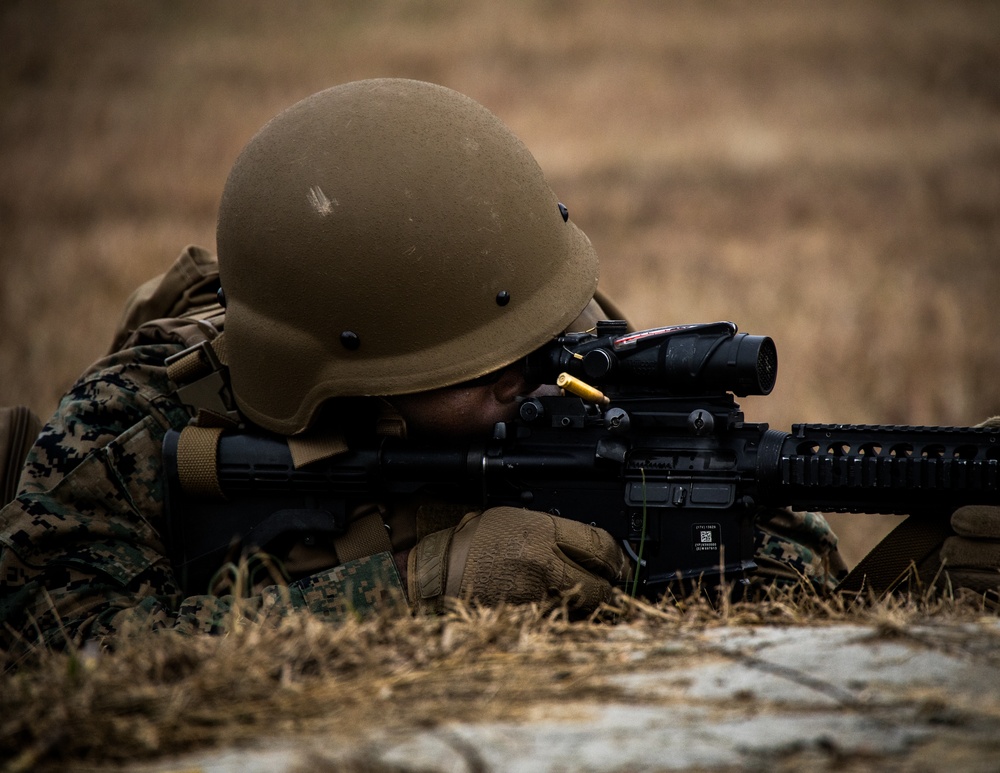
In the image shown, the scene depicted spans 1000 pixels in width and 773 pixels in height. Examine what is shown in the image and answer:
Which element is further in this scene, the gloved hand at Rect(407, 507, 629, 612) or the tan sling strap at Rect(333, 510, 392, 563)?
the tan sling strap at Rect(333, 510, 392, 563)

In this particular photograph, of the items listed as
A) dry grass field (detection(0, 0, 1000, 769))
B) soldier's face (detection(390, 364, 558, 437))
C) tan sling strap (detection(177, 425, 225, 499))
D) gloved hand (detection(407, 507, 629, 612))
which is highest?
dry grass field (detection(0, 0, 1000, 769))

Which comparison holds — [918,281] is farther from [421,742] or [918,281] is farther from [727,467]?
[421,742]

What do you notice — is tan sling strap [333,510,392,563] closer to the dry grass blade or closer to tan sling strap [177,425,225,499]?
tan sling strap [177,425,225,499]

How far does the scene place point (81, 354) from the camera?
8.16 m

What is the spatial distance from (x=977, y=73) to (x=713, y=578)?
1175 cm

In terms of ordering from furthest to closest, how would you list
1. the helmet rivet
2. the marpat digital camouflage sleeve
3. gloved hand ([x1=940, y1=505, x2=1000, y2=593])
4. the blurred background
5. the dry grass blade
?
the blurred background → the helmet rivet → the marpat digital camouflage sleeve → gloved hand ([x1=940, y1=505, x2=1000, y2=593]) → the dry grass blade

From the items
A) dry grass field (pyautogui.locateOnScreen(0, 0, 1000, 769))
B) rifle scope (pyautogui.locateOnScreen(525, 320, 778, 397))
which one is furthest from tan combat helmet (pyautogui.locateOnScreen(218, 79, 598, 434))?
dry grass field (pyautogui.locateOnScreen(0, 0, 1000, 769))

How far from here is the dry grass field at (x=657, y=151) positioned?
859cm

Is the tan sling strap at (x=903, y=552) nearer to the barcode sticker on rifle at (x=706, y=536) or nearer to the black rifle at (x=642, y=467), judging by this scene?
the black rifle at (x=642, y=467)

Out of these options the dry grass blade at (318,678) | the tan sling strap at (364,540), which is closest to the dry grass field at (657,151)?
the tan sling strap at (364,540)

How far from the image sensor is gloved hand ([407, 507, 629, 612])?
3.42m

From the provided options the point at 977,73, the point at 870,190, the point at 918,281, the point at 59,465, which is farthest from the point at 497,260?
the point at 977,73

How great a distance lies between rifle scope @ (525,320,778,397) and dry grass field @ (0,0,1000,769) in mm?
2915

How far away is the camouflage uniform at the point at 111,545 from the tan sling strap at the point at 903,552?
302mm
